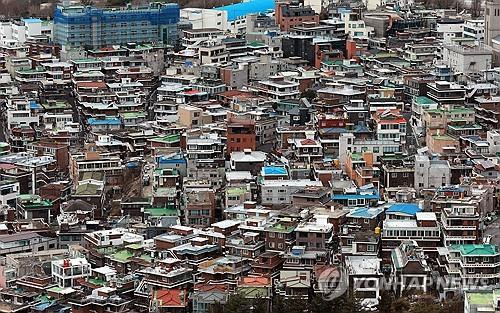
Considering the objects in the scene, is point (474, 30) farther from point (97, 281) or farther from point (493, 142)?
point (97, 281)

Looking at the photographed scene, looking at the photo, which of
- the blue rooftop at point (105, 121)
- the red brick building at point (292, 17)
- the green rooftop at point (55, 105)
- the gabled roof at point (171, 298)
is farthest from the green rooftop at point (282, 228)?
the red brick building at point (292, 17)

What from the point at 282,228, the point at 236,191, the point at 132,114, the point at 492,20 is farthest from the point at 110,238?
the point at 492,20

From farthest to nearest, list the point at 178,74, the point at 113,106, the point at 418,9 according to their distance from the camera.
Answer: the point at 418,9
the point at 178,74
the point at 113,106

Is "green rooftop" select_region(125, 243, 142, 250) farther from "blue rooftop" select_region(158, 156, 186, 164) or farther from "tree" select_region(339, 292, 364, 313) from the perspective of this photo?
"blue rooftop" select_region(158, 156, 186, 164)

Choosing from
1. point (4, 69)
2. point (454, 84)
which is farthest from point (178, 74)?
point (454, 84)

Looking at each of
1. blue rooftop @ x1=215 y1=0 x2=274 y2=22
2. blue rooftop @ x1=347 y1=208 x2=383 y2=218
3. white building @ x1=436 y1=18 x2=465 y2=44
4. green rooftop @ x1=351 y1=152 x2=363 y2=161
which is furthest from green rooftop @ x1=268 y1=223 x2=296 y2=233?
blue rooftop @ x1=215 y1=0 x2=274 y2=22

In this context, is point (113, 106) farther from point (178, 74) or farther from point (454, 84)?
point (454, 84)
